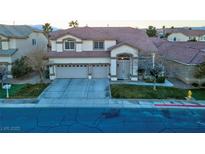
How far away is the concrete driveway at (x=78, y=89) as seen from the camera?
22.6m

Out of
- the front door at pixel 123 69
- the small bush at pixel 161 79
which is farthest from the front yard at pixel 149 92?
the front door at pixel 123 69

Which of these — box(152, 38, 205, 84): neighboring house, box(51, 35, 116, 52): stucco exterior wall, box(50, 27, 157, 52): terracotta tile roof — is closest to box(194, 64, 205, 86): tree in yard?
box(152, 38, 205, 84): neighboring house

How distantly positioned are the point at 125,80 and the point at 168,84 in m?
5.19

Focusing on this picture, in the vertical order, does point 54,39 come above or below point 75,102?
above

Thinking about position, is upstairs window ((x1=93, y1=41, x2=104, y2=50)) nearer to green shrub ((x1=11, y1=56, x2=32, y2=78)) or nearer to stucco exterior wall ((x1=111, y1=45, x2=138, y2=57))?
stucco exterior wall ((x1=111, y1=45, x2=138, y2=57))

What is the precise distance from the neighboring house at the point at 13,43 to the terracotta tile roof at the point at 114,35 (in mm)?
4789

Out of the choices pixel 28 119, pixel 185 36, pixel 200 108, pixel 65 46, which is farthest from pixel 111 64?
pixel 185 36

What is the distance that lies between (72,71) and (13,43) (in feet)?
30.0

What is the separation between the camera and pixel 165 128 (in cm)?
1504

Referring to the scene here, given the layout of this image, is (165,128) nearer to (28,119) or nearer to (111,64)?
(28,119)

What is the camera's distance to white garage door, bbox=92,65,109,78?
1183 inches

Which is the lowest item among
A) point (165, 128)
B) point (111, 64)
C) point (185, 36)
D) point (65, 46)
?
point (165, 128)

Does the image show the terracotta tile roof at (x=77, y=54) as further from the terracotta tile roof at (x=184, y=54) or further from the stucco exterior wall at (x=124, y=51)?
the terracotta tile roof at (x=184, y=54)

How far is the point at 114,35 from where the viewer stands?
106ft
